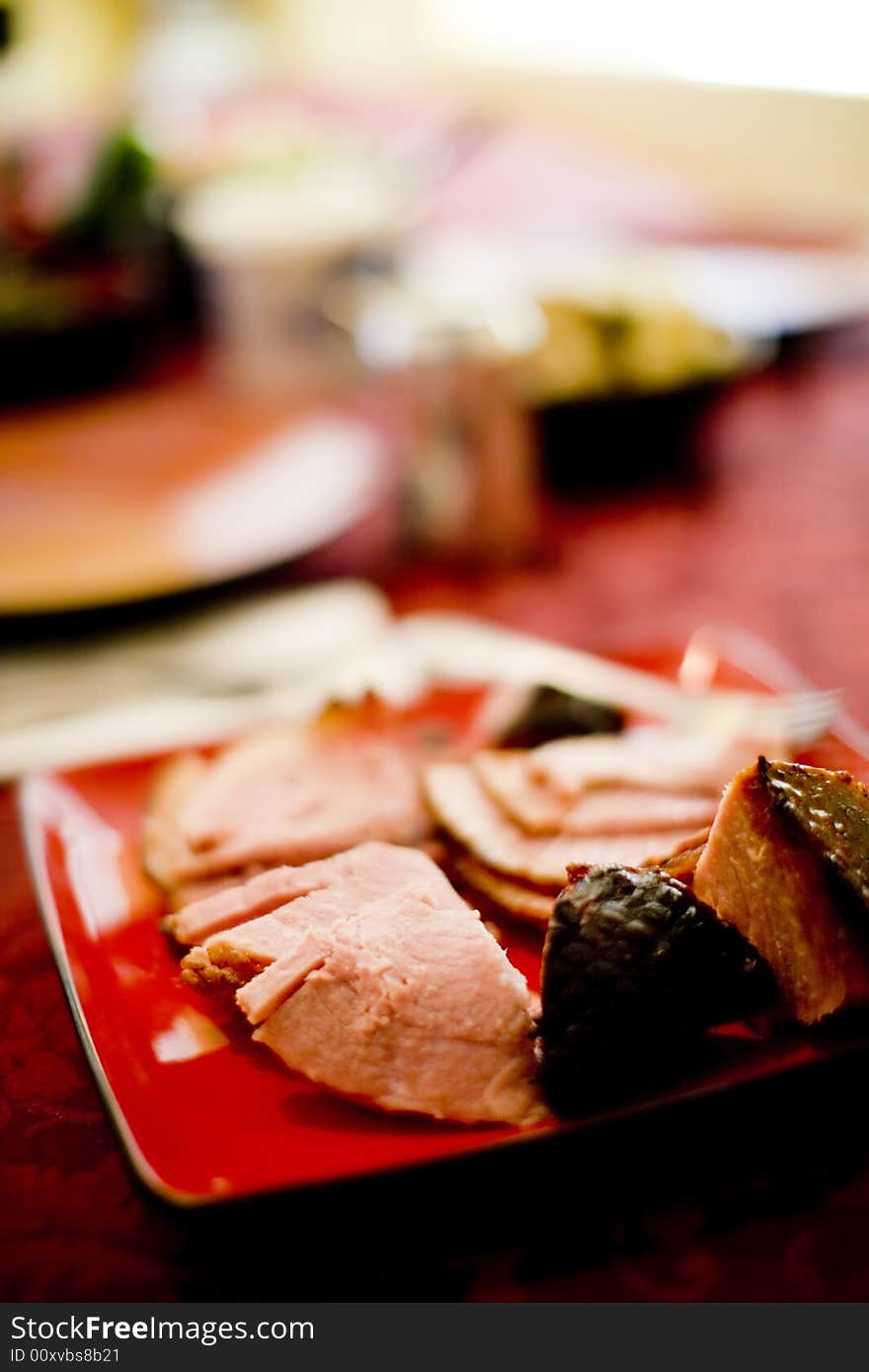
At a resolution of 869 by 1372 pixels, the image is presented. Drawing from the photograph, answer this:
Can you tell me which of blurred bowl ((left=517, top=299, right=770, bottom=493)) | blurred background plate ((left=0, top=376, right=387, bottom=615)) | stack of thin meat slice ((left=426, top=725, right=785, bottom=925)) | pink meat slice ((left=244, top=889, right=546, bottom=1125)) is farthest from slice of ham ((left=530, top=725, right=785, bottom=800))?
blurred bowl ((left=517, top=299, right=770, bottom=493))

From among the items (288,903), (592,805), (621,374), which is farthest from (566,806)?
(621,374)

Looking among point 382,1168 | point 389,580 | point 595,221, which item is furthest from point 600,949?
point 595,221

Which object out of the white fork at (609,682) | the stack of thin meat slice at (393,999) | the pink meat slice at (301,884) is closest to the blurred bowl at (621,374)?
the white fork at (609,682)

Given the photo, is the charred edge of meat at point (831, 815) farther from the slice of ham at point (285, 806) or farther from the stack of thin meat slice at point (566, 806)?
the slice of ham at point (285, 806)

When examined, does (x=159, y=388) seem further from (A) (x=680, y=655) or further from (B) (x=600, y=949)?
(B) (x=600, y=949)

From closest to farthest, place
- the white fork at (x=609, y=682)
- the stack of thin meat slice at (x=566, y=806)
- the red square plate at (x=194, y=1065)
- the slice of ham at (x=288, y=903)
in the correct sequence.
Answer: the red square plate at (x=194, y=1065) → the slice of ham at (x=288, y=903) → the stack of thin meat slice at (x=566, y=806) → the white fork at (x=609, y=682)

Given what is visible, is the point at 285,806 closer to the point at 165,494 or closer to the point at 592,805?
the point at 592,805
